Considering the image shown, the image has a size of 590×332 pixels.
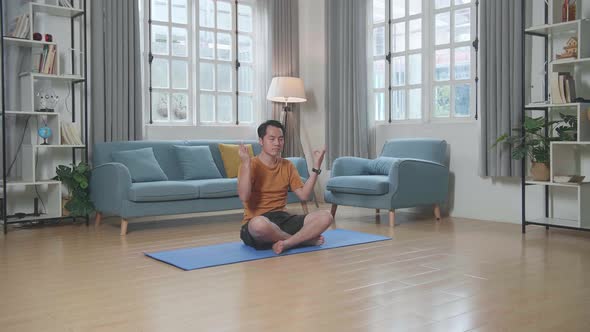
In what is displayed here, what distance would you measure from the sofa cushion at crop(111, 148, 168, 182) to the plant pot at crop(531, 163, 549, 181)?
3.08 meters

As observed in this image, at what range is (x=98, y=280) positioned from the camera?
324cm

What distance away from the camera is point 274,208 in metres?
3.99

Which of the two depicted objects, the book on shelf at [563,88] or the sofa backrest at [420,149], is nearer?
the book on shelf at [563,88]

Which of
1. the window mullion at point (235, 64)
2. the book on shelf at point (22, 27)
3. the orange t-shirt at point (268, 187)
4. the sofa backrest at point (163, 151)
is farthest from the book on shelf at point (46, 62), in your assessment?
the orange t-shirt at point (268, 187)

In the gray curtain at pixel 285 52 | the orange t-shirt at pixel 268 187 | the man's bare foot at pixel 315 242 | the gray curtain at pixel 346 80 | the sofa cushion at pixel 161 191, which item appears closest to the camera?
the orange t-shirt at pixel 268 187

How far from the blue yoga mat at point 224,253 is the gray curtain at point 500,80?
147 centimetres

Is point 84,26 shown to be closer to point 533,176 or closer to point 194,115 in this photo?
point 194,115

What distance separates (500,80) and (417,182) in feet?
3.69

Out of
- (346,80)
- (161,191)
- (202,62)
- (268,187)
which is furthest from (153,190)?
(346,80)

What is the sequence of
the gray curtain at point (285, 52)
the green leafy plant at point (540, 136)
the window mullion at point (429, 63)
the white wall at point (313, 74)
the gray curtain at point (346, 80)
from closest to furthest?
1. the green leafy plant at point (540, 136)
2. the window mullion at point (429, 63)
3. the gray curtain at point (346, 80)
4. the gray curtain at point (285, 52)
5. the white wall at point (313, 74)

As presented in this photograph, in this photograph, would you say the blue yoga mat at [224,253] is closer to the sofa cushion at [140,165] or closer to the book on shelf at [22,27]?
the sofa cushion at [140,165]

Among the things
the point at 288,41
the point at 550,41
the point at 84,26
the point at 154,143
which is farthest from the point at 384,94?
the point at 84,26

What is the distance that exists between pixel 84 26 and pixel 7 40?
0.71 metres

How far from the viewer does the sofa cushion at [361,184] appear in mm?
5242
